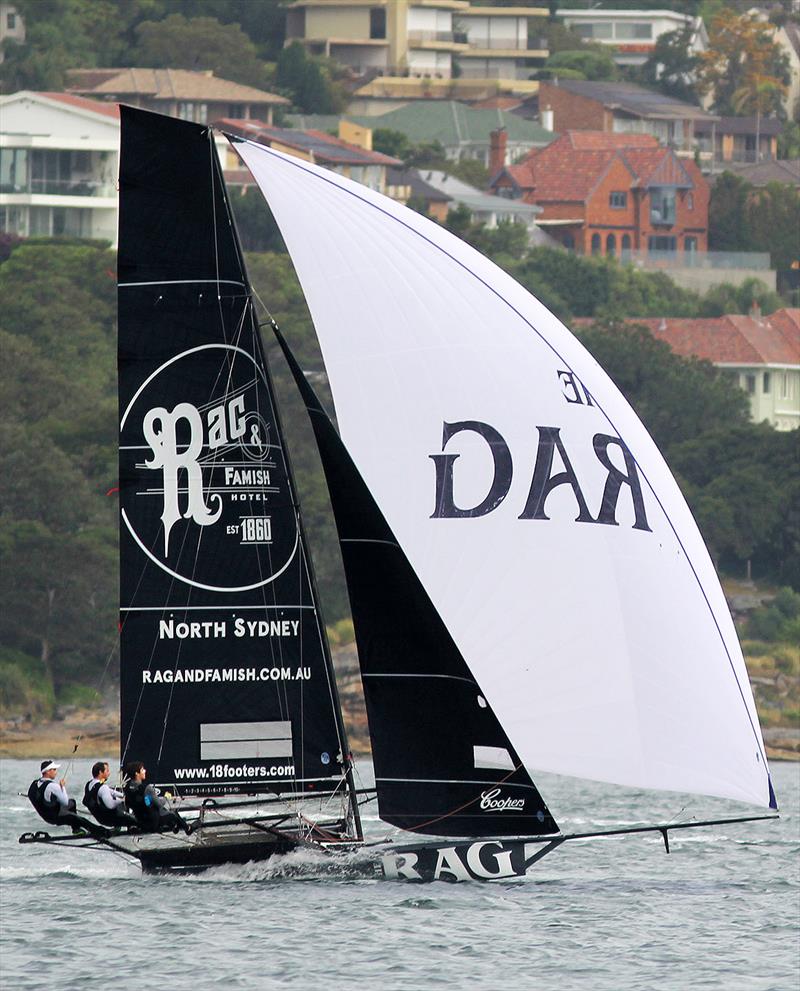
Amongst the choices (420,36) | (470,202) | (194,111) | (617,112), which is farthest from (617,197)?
(420,36)

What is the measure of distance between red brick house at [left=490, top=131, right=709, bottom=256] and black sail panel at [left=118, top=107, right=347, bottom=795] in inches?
2779

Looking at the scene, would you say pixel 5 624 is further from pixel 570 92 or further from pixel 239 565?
pixel 570 92

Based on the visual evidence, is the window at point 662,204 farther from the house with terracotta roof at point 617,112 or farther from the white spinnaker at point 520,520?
the white spinnaker at point 520,520

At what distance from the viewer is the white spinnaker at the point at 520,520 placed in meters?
18.9

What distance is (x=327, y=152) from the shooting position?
8681 centimetres

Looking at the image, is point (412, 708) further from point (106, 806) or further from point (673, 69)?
point (673, 69)

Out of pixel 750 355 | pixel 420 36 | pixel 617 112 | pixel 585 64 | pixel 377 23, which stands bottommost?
pixel 750 355

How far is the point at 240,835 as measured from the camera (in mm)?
20234

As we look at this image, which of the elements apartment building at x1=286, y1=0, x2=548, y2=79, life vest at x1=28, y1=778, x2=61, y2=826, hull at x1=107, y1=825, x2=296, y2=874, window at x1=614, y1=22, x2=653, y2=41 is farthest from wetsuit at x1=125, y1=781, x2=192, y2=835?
window at x1=614, y1=22, x2=653, y2=41

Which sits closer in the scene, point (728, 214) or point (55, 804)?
point (55, 804)

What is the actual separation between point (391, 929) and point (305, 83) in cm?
8844

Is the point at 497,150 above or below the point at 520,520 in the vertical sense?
above

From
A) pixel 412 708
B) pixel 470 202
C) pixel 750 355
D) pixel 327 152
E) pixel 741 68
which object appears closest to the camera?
pixel 412 708

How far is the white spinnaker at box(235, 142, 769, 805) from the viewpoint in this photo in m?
18.9
